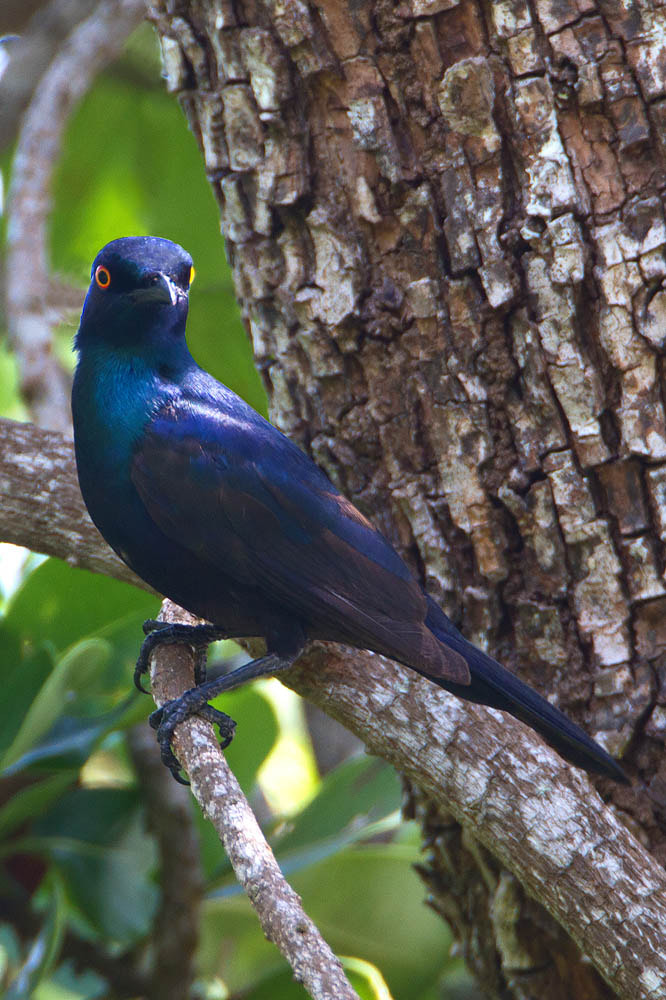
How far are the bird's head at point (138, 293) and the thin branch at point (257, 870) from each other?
966 millimetres

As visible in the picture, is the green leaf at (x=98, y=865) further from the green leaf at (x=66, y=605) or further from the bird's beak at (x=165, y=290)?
the bird's beak at (x=165, y=290)

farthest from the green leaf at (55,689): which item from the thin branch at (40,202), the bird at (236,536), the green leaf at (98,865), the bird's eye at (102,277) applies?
the thin branch at (40,202)

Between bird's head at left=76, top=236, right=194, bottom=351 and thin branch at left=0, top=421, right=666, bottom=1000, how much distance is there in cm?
84

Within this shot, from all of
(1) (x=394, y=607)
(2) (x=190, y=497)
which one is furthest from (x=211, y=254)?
(1) (x=394, y=607)

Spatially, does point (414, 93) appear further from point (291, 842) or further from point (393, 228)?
point (291, 842)

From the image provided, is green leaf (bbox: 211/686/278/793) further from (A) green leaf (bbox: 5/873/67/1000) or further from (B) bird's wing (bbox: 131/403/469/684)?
(B) bird's wing (bbox: 131/403/469/684)

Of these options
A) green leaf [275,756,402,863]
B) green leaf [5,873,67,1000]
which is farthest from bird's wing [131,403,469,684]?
green leaf [5,873,67,1000]

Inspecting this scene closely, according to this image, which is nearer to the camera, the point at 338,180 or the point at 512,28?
the point at 512,28

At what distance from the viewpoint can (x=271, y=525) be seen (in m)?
2.32

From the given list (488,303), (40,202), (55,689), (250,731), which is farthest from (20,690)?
(40,202)

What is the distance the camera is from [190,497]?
2297 millimetres

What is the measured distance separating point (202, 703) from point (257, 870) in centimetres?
75

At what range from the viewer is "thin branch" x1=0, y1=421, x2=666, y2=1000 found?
194 cm

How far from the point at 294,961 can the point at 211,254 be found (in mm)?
2958
